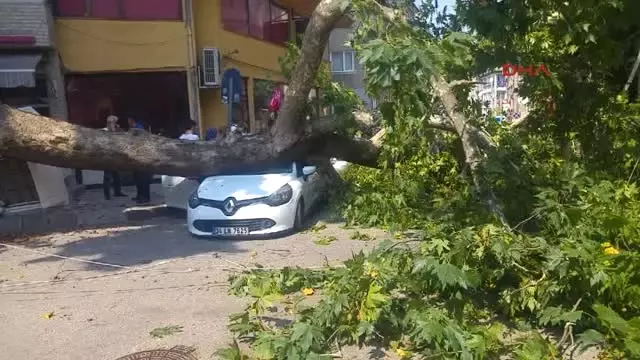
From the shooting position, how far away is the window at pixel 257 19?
20594 millimetres

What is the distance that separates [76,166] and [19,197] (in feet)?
5.20

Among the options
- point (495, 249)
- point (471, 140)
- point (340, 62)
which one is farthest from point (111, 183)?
point (340, 62)

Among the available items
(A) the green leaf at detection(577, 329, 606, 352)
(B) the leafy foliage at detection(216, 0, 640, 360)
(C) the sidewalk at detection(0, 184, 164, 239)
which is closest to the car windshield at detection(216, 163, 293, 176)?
(C) the sidewalk at detection(0, 184, 164, 239)

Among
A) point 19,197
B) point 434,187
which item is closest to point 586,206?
point 434,187

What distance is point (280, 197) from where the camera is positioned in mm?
9203

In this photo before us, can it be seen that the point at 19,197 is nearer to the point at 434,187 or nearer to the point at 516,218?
the point at 434,187

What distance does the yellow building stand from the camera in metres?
17.2

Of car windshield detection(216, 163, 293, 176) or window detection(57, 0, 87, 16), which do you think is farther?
window detection(57, 0, 87, 16)

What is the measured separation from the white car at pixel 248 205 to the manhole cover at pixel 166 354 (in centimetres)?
408

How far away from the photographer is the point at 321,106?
1054cm

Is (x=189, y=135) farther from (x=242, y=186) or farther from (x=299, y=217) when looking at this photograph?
(x=299, y=217)

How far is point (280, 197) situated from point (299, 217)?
0.55 metres

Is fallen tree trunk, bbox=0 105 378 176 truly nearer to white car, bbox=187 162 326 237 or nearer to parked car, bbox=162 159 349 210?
white car, bbox=187 162 326 237

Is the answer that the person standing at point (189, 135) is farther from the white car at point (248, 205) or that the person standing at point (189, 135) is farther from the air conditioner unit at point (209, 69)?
the white car at point (248, 205)
